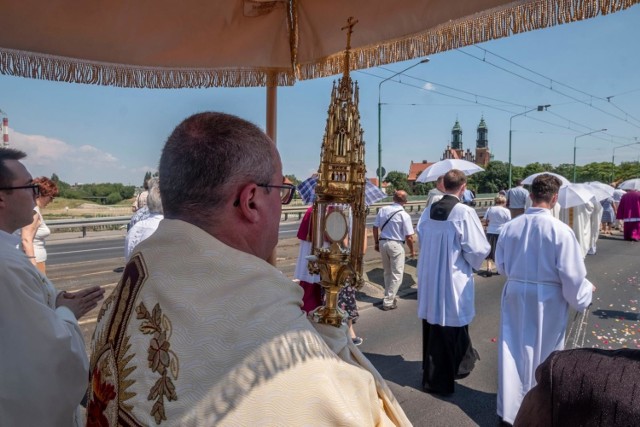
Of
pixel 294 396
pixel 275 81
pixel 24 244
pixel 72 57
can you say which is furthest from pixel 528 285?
pixel 24 244

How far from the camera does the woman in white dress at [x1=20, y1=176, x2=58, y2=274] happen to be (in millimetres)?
4840

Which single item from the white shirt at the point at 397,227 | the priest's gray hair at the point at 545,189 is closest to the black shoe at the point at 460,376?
the priest's gray hair at the point at 545,189

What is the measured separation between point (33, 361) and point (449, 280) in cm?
360

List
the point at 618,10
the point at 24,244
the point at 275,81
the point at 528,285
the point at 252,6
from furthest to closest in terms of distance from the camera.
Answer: the point at 24,244, the point at 528,285, the point at 275,81, the point at 252,6, the point at 618,10

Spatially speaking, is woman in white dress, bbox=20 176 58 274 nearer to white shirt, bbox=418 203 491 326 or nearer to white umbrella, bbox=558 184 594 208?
white shirt, bbox=418 203 491 326

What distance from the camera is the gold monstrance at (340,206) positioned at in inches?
58.7

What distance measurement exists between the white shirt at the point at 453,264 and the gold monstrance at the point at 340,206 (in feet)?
9.93

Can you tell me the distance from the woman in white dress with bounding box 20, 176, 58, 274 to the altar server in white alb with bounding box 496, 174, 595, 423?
178 inches

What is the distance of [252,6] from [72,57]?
100cm

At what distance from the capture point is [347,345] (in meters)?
1.18

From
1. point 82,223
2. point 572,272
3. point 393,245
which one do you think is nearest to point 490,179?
point 82,223

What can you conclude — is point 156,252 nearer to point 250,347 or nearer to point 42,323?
point 250,347

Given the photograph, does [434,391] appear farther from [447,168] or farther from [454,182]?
[447,168]

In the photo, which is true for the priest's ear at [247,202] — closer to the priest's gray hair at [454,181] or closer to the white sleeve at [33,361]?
the white sleeve at [33,361]
